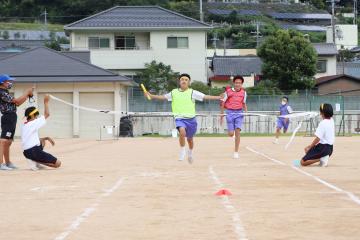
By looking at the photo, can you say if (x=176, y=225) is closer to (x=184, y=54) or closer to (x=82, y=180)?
(x=82, y=180)

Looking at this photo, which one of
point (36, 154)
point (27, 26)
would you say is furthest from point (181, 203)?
point (27, 26)

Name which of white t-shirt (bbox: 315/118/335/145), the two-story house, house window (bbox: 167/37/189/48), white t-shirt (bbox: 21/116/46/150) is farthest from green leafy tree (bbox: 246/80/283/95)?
white t-shirt (bbox: 21/116/46/150)

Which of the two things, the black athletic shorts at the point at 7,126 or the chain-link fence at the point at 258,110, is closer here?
the black athletic shorts at the point at 7,126

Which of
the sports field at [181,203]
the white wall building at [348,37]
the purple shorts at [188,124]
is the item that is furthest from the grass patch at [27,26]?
the sports field at [181,203]

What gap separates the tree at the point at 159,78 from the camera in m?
51.0

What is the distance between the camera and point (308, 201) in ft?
28.3

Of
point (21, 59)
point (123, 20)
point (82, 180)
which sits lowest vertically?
point (82, 180)

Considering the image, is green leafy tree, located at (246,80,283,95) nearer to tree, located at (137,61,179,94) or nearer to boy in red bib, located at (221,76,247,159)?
tree, located at (137,61,179,94)

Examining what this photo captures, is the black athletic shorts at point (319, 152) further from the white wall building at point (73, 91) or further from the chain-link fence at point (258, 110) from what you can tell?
the chain-link fence at point (258, 110)

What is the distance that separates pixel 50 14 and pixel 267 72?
4785 cm

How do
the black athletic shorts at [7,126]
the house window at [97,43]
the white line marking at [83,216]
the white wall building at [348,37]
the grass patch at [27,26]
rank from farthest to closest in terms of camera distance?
the grass patch at [27,26] < the white wall building at [348,37] < the house window at [97,43] < the black athletic shorts at [7,126] < the white line marking at [83,216]

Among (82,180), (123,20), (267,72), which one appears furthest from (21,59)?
(82,180)

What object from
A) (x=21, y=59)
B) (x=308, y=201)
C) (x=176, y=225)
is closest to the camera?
(x=176, y=225)

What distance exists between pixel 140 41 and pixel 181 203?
4672cm
